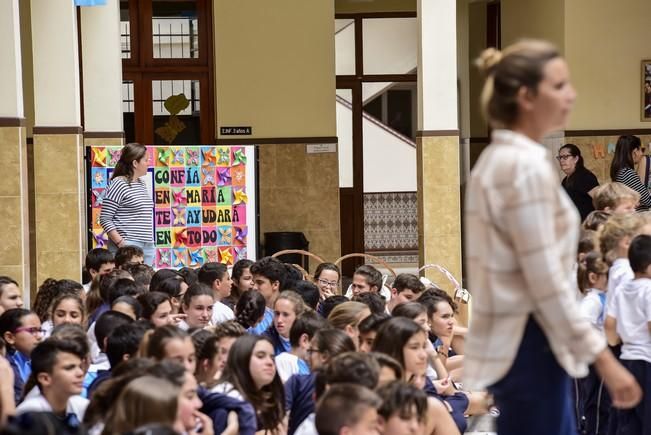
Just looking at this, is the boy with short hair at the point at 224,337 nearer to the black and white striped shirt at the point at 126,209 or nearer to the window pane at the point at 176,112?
the black and white striped shirt at the point at 126,209

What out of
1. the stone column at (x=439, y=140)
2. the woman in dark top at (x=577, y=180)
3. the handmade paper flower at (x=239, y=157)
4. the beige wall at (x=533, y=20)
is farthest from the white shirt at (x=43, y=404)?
the beige wall at (x=533, y=20)

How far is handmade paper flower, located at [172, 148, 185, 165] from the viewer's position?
36.3ft

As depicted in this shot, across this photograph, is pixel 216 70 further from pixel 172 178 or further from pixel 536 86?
A: pixel 536 86

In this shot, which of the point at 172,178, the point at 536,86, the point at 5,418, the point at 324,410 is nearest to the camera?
the point at 5,418

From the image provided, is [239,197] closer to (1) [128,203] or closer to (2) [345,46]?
(1) [128,203]

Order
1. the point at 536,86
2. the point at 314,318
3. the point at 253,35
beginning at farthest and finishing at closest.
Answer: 1. the point at 253,35
2. the point at 314,318
3. the point at 536,86

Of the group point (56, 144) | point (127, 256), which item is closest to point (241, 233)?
point (56, 144)

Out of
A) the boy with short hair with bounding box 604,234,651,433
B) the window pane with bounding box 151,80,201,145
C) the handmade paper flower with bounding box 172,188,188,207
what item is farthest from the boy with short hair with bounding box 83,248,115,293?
the window pane with bounding box 151,80,201,145

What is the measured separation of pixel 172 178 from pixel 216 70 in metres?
4.24

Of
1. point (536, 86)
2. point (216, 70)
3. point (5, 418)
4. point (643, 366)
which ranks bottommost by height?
point (643, 366)

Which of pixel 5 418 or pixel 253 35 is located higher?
pixel 253 35

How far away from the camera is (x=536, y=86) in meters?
3.43

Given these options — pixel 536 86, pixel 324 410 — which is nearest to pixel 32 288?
pixel 324 410

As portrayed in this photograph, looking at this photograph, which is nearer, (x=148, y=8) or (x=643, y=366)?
(x=643, y=366)
